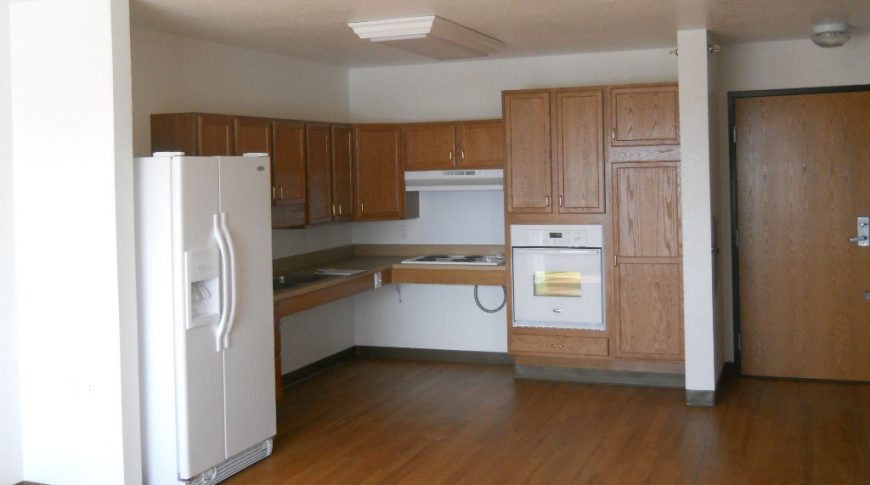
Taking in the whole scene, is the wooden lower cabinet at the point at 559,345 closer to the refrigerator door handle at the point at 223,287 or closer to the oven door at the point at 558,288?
the oven door at the point at 558,288

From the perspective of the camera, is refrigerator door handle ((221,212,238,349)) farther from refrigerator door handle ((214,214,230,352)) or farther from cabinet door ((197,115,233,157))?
cabinet door ((197,115,233,157))

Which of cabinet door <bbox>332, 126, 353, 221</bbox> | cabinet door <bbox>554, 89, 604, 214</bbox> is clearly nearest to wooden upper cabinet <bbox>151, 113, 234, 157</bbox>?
cabinet door <bbox>332, 126, 353, 221</bbox>

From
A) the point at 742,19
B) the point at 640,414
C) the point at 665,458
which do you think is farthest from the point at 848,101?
the point at 665,458

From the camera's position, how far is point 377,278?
7.18m

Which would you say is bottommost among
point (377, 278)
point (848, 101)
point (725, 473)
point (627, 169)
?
point (725, 473)

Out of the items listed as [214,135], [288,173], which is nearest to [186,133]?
[214,135]

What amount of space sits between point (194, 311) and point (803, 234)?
4.39 metres

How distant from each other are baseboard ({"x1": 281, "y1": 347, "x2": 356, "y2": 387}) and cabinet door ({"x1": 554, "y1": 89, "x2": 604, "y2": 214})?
2.27m

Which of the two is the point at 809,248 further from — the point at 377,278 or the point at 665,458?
the point at 377,278

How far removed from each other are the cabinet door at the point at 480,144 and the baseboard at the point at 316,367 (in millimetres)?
1866

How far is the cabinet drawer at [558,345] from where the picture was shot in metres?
6.74

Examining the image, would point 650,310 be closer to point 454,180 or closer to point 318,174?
point 454,180

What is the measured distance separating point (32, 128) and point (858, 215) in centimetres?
534

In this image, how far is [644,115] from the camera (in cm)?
649
